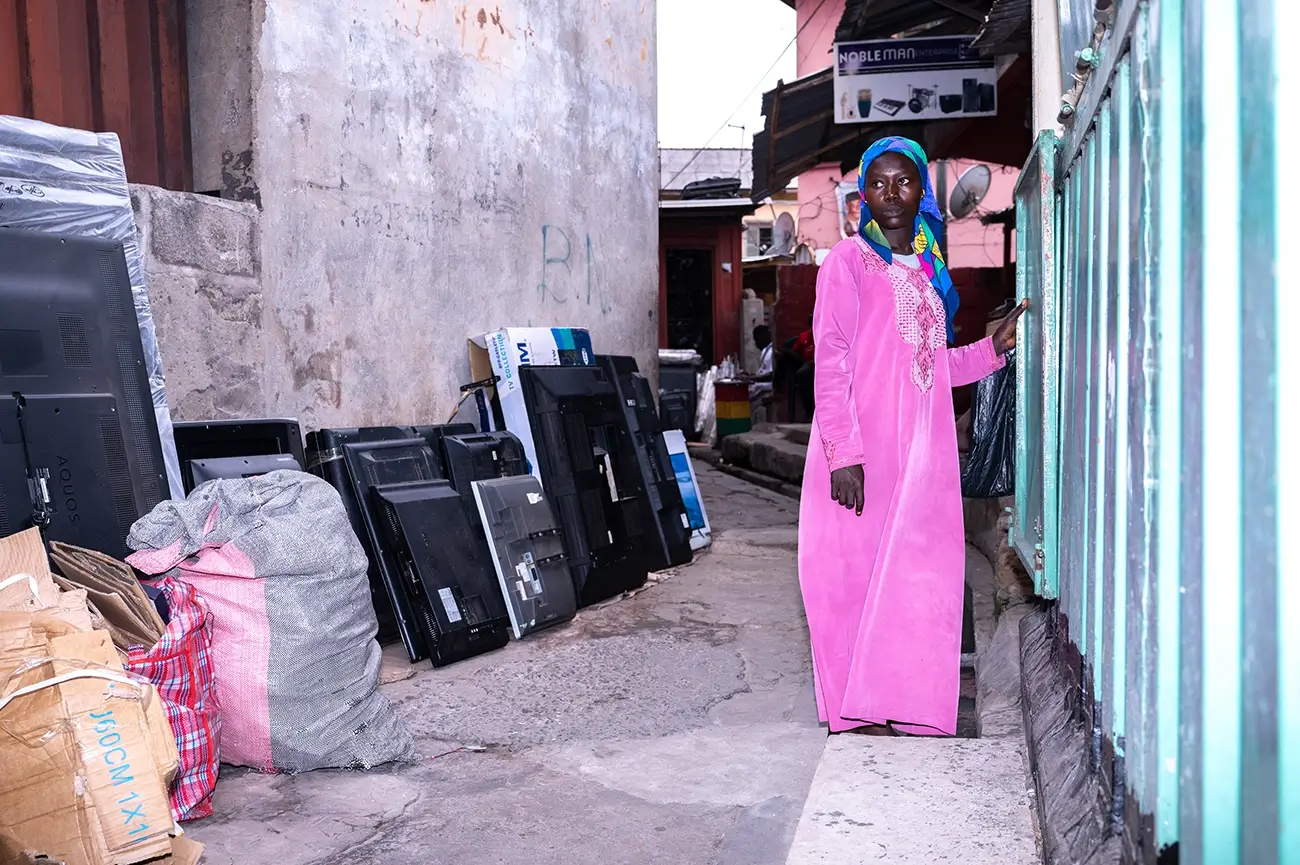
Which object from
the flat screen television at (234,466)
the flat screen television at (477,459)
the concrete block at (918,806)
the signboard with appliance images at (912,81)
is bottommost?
the concrete block at (918,806)

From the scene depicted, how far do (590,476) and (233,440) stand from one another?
2041 millimetres

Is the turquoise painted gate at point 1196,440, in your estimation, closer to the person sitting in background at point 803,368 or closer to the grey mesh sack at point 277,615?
the grey mesh sack at point 277,615

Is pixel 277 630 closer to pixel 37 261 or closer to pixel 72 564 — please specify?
pixel 72 564

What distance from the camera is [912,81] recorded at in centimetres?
909

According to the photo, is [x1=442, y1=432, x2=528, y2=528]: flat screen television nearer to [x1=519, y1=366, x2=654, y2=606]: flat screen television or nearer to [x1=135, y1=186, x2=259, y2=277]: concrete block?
[x1=519, y1=366, x2=654, y2=606]: flat screen television

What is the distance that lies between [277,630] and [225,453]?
1183 mm

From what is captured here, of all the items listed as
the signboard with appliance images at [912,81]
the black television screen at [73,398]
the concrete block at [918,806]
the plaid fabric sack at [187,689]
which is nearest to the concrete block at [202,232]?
the black television screen at [73,398]

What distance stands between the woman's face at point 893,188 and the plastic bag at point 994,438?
819 mm

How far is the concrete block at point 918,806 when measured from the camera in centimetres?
195

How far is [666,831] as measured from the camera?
2.70 m

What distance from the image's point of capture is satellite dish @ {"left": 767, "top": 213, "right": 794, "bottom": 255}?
24.7 metres

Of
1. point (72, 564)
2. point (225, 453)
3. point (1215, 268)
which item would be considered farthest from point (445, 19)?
point (1215, 268)

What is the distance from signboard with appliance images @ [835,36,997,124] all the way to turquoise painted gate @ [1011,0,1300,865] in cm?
746

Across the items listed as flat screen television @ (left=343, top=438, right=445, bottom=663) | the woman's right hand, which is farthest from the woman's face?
flat screen television @ (left=343, top=438, right=445, bottom=663)
